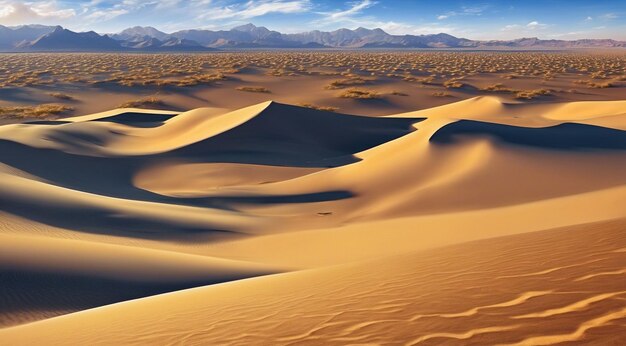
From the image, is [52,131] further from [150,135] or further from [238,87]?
[238,87]

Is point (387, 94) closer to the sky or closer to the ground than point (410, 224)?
closer to the sky

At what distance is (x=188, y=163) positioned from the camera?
16906 mm

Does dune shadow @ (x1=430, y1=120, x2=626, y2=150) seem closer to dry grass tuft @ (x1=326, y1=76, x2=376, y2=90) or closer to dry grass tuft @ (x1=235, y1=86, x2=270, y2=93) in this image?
dry grass tuft @ (x1=235, y1=86, x2=270, y2=93)

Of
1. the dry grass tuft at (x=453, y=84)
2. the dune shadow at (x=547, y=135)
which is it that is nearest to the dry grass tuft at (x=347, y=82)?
the dry grass tuft at (x=453, y=84)

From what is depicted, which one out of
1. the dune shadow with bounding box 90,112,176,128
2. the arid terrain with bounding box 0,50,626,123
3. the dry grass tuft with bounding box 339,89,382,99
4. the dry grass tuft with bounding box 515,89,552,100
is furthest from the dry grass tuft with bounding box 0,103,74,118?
the dry grass tuft with bounding box 515,89,552,100

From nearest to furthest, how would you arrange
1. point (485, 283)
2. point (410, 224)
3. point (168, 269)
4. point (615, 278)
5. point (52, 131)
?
point (615, 278) < point (485, 283) < point (168, 269) < point (410, 224) < point (52, 131)

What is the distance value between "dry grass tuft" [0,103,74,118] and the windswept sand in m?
9.92

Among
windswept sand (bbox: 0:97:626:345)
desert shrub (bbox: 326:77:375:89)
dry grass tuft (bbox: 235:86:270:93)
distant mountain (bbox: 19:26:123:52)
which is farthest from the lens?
distant mountain (bbox: 19:26:123:52)

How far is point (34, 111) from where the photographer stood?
94.0ft

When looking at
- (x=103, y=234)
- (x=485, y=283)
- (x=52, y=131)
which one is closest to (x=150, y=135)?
(x=52, y=131)

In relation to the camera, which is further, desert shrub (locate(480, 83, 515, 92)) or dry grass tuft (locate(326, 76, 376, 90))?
dry grass tuft (locate(326, 76, 376, 90))

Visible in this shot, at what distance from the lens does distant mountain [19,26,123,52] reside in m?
157

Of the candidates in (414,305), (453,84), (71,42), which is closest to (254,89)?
(453,84)

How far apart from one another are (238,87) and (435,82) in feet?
50.7
